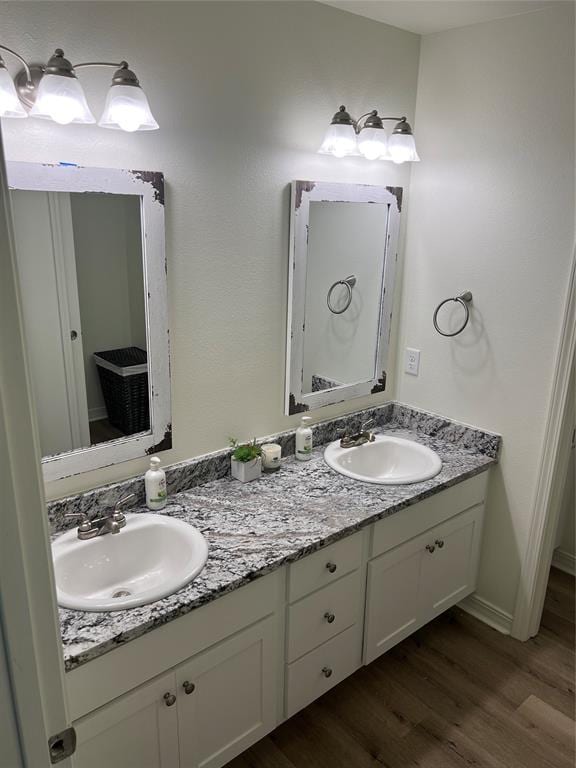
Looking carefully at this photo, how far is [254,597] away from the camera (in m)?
1.67

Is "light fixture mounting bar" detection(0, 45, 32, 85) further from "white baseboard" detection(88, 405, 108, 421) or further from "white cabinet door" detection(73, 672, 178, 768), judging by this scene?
"white cabinet door" detection(73, 672, 178, 768)

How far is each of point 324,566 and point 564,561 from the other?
5.64 feet

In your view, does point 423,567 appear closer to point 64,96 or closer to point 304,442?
point 304,442

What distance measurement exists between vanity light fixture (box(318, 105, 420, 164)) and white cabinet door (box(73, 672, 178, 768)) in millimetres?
1740

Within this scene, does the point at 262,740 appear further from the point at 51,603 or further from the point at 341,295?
the point at 341,295

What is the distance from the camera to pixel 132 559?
1755 mm

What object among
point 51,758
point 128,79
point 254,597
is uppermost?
point 128,79

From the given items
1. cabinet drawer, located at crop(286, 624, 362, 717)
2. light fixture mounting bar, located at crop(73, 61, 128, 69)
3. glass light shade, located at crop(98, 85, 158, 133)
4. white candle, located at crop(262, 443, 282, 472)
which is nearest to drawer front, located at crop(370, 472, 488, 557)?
cabinet drawer, located at crop(286, 624, 362, 717)

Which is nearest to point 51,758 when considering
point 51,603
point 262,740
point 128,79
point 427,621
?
point 51,603

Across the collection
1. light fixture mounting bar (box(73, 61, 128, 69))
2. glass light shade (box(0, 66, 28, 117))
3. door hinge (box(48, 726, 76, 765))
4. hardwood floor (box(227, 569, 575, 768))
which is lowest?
hardwood floor (box(227, 569, 575, 768))

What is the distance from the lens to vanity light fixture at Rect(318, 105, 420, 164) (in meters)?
2.03

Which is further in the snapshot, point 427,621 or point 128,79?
point 427,621

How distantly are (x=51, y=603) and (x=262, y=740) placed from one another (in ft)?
4.88

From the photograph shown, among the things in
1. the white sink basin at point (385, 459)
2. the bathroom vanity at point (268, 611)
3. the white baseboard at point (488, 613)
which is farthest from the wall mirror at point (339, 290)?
the white baseboard at point (488, 613)
